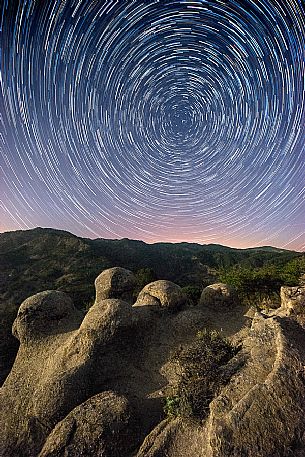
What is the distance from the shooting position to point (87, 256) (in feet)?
401

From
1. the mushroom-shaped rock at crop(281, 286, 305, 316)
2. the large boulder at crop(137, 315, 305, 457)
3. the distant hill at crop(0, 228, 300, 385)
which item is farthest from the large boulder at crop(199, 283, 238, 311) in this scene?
the distant hill at crop(0, 228, 300, 385)

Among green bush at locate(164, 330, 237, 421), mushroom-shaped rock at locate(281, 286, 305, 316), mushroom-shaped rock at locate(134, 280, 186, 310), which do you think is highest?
mushroom-shaped rock at locate(281, 286, 305, 316)

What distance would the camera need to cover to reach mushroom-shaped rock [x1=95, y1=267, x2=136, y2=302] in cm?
2072

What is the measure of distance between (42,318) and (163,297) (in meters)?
8.95

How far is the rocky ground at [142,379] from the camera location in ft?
27.9

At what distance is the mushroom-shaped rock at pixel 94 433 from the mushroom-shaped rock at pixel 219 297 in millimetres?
10492

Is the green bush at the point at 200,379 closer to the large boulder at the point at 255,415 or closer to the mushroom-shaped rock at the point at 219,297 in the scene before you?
the large boulder at the point at 255,415

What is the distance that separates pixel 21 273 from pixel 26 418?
95.2 m

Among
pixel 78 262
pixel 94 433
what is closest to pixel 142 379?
pixel 94 433

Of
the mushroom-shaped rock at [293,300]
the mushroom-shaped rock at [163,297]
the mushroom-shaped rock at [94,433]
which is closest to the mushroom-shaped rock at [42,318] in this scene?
the mushroom-shaped rock at [163,297]

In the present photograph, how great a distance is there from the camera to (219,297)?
64.5ft

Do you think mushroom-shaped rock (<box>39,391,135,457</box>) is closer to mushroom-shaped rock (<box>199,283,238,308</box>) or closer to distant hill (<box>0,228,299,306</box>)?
mushroom-shaped rock (<box>199,283,238,308</box>)

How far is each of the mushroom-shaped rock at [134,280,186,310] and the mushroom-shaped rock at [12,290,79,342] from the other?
5.46 metres

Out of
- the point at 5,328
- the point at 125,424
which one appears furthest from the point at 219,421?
the point at 5,328
